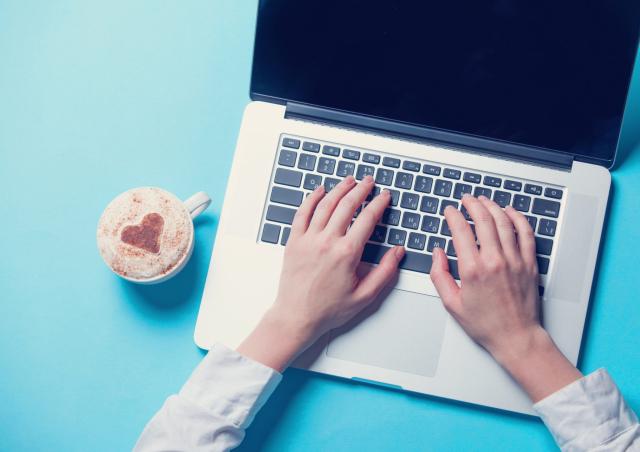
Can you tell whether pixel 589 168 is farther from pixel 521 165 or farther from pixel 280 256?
pixel 280 256

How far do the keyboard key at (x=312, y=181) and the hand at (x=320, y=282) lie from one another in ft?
0.12

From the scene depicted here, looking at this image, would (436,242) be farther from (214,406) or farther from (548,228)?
(214,406)

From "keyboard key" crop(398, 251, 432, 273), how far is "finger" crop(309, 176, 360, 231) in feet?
0.35

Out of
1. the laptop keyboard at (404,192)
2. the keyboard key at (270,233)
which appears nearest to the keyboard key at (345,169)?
the laptop keyboard at (404,192)

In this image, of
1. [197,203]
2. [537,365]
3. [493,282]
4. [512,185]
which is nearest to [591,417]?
[537,365]

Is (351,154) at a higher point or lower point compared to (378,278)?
higher

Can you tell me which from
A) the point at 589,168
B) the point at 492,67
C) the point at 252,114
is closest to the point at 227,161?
the point at 252,114

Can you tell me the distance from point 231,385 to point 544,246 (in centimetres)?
41

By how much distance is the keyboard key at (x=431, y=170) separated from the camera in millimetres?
712

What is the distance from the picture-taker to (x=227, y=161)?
0.78m

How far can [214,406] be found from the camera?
2.11 ft

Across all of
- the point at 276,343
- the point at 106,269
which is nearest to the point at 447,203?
the point at 276,343

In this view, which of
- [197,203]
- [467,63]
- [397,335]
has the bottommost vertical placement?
[397,335]

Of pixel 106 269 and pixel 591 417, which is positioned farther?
pixel 106 269
